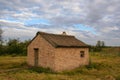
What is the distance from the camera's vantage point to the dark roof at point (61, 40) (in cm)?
2483

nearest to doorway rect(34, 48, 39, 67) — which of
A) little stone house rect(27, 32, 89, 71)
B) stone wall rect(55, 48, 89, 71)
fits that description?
little stone house rect(27, 32, 89, 71)

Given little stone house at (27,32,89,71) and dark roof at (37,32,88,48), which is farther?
dark roof at (37,32,88,48)

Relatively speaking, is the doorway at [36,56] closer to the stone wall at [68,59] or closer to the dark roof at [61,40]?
the dark roof at [61,40]

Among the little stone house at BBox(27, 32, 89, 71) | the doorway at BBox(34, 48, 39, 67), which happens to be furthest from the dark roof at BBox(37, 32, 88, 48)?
the doorway at BBox(34, 48, 39, 67)

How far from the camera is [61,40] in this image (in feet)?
88.2

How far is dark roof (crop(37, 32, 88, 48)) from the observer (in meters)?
24.8

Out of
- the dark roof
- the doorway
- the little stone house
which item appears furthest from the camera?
the doorway

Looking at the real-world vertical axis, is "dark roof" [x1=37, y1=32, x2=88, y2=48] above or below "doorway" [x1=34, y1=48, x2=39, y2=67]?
above

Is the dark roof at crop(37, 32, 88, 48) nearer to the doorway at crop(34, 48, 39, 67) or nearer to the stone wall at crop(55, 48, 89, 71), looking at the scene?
the stone wall at crop(55, 48, 89, 71)

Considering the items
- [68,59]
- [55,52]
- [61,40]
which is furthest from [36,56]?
[68,59]

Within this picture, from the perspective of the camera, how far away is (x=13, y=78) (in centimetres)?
1942

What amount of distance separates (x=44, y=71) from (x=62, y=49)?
127 inches

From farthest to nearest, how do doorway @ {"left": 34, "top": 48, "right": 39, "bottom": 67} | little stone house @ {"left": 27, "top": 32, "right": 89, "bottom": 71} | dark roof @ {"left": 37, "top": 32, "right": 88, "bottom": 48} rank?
doorway @ {"left": 34, "top": 48, "right": 39, "bottom": 67} → dark roof @ {"left": 37, "top": 32, "right": 88, "bottom": 48} → little stone house @ {"left": 27, "top": 32, "right": 89, "bottom": 71}

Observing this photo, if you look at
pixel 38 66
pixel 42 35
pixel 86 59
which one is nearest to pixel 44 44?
pixel 42 35
